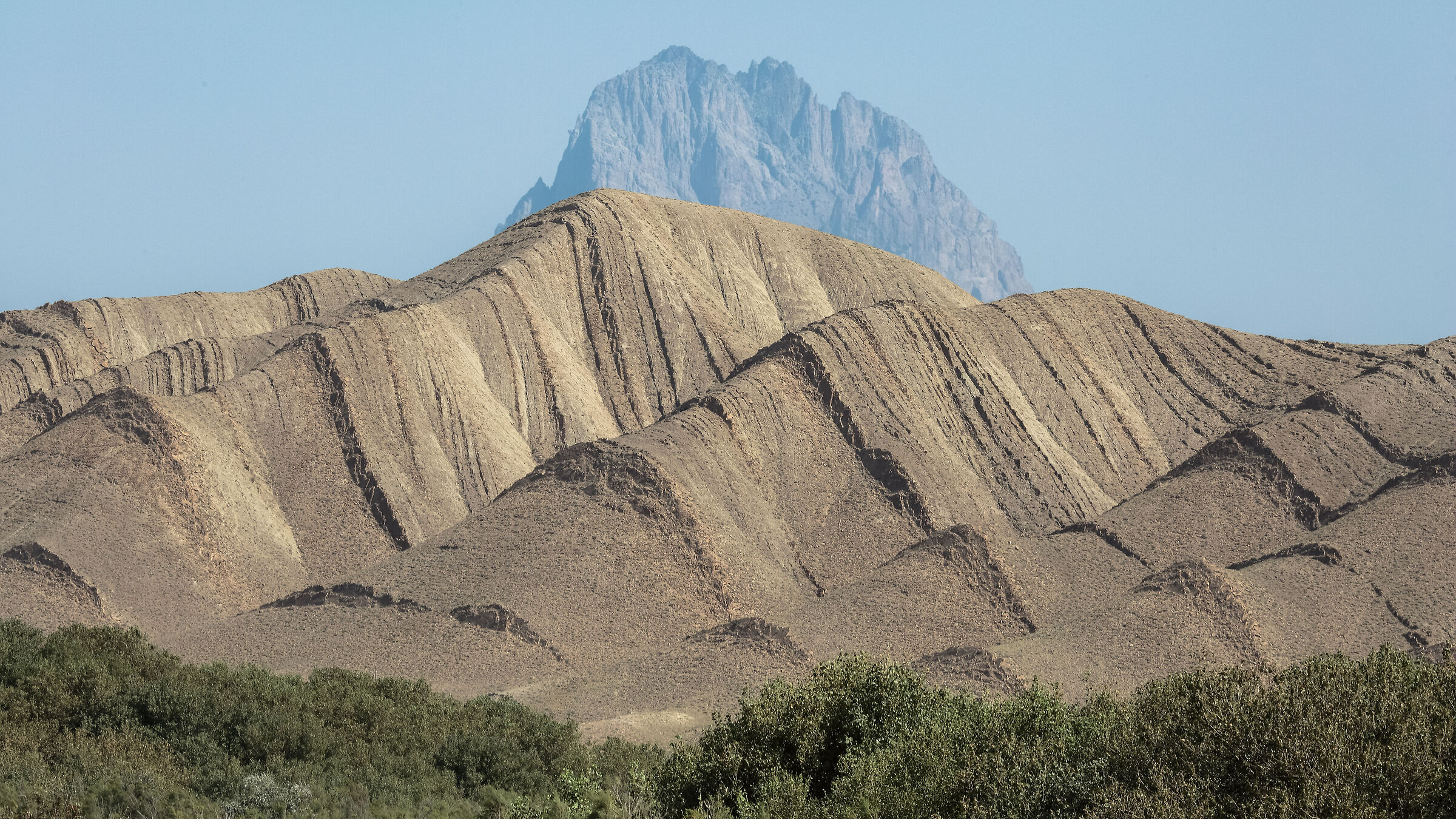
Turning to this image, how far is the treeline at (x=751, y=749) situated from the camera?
1642cm

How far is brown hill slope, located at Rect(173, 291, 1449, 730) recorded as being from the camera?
147 feet

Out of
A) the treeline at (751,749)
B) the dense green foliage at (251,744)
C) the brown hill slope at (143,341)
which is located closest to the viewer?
the treeline at (751,749)

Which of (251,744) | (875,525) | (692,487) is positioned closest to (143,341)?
(692,487)

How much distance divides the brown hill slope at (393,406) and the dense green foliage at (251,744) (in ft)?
65.4

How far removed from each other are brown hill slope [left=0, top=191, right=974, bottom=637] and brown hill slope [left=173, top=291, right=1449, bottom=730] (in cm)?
583

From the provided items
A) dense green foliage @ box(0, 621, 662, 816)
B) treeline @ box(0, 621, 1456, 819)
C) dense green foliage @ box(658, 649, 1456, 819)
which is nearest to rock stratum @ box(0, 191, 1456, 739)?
dense green foliage @ box(0, 621, 662, 816)

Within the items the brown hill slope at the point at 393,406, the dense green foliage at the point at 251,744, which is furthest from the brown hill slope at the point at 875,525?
the dense green foliage at the point at 251,744

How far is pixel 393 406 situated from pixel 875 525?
24173 mm

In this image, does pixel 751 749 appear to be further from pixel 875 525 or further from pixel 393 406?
pixel 393 406

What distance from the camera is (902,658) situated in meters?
44.4

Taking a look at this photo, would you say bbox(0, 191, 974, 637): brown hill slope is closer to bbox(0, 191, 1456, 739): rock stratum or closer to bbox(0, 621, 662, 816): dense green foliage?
bbox(0, 191, 1456, 739): rock stratum

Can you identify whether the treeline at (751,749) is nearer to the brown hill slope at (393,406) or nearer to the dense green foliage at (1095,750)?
the dense green foliage at (1095,750)

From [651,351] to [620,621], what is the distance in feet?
101

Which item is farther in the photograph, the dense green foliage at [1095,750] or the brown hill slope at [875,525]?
the brown hill slope at [875,525]
